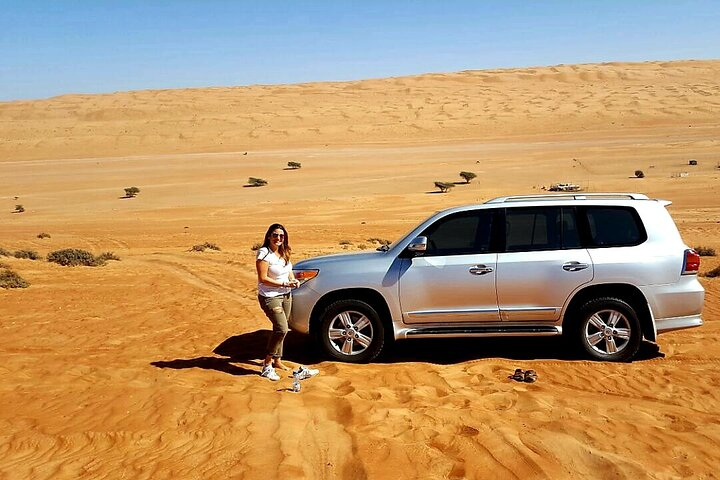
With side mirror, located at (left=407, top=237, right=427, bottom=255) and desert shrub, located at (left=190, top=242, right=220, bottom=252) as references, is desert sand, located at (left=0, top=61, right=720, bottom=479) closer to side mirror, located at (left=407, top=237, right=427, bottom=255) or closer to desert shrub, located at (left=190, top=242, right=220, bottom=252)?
desert shrub, located at (left=190, top=242, right=220, bottom=252)

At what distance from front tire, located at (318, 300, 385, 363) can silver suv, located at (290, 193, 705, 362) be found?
11 millimetres

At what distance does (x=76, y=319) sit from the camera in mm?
10008

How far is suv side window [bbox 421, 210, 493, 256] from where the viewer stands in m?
7.34

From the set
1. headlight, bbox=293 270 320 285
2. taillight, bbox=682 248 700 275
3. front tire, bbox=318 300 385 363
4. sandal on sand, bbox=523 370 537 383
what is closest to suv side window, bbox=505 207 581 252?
taillight, bbox=682 248 700 275

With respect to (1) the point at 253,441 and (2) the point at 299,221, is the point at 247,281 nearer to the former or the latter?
(1) the point at 253,441

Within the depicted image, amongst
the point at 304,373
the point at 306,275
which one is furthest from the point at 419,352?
the point at 304,373

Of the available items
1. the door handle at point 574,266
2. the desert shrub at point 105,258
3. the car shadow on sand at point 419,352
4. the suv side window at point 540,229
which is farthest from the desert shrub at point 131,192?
the door handle at point 574,266

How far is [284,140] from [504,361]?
56414 millimetres

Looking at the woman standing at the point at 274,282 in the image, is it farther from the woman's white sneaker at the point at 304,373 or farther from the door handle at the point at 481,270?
the door handle at the point at 481,270

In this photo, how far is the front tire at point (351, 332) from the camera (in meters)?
7.31

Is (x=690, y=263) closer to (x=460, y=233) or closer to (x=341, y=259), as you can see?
(x=460, y=233)

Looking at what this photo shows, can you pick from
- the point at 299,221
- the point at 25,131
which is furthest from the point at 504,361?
the point at 25,131

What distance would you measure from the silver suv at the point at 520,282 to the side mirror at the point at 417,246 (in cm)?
1

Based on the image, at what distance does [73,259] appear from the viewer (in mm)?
15031
